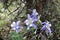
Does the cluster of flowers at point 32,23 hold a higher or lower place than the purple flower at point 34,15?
lower

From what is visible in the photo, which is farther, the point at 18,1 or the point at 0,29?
the point at 18,1

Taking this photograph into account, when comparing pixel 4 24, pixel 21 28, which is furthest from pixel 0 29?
pixel 21 28

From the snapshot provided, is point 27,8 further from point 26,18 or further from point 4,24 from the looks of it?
point 4,24

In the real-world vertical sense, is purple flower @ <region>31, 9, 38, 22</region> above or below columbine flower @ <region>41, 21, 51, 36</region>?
above

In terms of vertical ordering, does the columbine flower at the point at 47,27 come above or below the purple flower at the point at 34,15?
below

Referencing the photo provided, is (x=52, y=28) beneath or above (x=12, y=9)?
beneath

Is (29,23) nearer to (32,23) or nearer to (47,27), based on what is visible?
(32,23)

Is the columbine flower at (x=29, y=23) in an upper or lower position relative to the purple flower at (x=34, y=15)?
lower

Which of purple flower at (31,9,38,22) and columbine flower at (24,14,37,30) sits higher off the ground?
purple flower at (31,9,38,22)

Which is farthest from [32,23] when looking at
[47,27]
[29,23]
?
[47,27]
